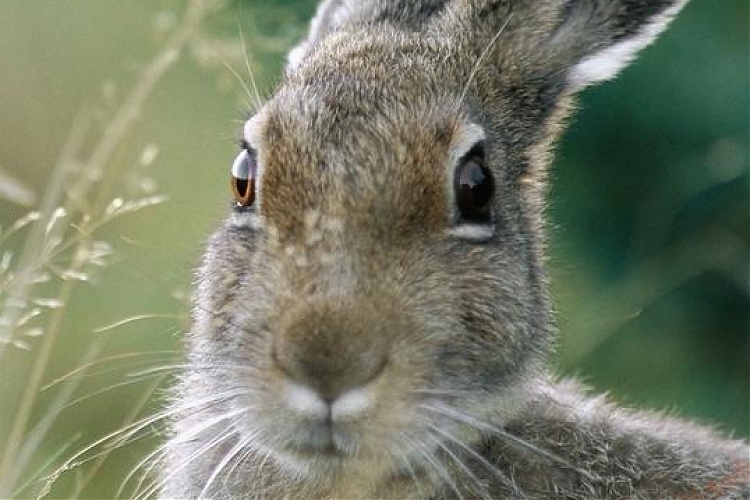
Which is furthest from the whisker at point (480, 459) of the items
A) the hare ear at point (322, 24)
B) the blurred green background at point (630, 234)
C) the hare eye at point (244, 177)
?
the blurred green background at point (630, 234)

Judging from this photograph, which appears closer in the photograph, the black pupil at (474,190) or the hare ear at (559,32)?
the black pupil at (474,190)

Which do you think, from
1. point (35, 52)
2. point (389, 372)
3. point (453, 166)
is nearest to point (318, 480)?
point (389, 372)

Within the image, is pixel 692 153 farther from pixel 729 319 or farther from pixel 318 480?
pixel 318 480

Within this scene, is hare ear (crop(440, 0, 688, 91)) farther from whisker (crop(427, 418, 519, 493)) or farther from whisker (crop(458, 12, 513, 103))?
whisker (crop(427, 418, 519, 493))

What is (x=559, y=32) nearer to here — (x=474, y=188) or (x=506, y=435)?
(x=474, y=188)

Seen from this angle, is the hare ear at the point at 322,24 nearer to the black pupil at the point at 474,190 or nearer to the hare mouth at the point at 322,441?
the black pupil at the point at 474,190

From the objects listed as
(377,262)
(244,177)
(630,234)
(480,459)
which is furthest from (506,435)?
(630,234)

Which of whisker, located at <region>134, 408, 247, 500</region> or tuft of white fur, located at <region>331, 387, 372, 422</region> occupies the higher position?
whisker, located at <region>134, 408, 247, 500</region>

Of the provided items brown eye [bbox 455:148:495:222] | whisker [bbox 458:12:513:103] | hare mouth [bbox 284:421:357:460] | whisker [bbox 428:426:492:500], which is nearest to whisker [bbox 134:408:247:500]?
hare mouth [bbox 284:421:357:460]
